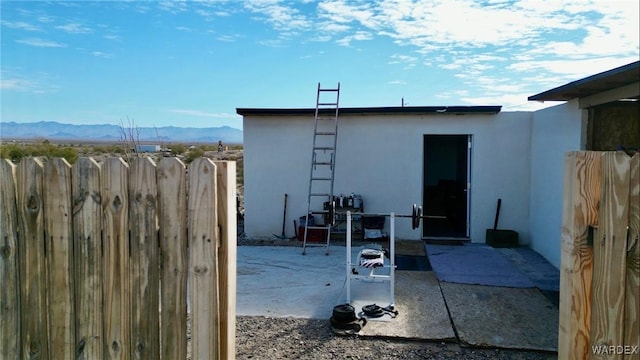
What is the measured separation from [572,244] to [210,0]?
6.74 metres

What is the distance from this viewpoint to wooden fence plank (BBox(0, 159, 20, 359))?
175cm

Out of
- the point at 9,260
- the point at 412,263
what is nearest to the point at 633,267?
the point at 9,260

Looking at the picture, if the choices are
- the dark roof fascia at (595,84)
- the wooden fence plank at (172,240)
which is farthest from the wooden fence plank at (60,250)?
the dark roof fascia at (595,84)

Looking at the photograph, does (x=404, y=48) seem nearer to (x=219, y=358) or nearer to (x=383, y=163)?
(x=383, y=163)

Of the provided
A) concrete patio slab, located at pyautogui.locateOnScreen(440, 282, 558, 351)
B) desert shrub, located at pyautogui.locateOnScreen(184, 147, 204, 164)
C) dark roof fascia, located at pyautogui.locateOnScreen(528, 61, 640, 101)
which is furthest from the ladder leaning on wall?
dark roof fascia, located at pyautogui.locateOnScreen(528, 61, 640, 101)

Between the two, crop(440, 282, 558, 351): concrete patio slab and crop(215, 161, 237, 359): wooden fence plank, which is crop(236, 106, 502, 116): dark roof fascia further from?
crop(215, 161, 237, 359): wooden fence plank

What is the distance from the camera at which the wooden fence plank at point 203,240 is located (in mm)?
1656

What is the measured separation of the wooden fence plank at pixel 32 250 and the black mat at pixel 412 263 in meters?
5.24

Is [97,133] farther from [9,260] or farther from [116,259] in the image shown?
[116,259]

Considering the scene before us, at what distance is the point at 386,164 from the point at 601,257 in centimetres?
705

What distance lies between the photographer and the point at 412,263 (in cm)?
661

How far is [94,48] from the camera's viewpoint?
13016mm

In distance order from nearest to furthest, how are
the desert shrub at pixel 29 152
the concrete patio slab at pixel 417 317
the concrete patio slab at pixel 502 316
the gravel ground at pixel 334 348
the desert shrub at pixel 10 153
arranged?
1. the desert shrub at pixel 10 153
2. the gravel ground at pixel 334 348
3. the concrete patio slab at pixel 502 316
4. the concrete patio slab at pixel 417 317
5. the desert shrub at pixel 29 152

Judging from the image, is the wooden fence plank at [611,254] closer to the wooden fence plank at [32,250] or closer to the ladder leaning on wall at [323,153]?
the wooden fence plank at [32,250]
